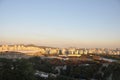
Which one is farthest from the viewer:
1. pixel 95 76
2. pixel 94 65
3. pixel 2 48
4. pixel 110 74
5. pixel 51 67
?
pixel 2 48

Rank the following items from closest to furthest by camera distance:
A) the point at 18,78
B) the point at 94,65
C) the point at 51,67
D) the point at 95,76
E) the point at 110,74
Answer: the point at 18,78, the point at 110,74, the point at 95,76, the point at 94,65, the point at 51,67

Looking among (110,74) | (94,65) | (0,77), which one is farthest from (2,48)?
(0,77)

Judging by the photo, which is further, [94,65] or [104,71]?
[94,65]

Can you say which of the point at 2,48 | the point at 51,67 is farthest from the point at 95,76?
the point at 2,48

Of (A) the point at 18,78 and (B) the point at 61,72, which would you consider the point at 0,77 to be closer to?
(A) the point at 18,78

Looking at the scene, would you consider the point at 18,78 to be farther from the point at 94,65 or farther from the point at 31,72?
the point at 94,65

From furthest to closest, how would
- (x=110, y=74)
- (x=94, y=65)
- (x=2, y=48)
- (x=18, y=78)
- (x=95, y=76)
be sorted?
(x=2, y=48) → (x=94, y=65) → (x=95, y=76) → (x=110, y=74) → (x=18, y=78)

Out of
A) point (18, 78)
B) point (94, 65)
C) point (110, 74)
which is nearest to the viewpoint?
point (18, 78)

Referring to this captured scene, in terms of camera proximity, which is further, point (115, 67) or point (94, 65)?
point (94, 65)
